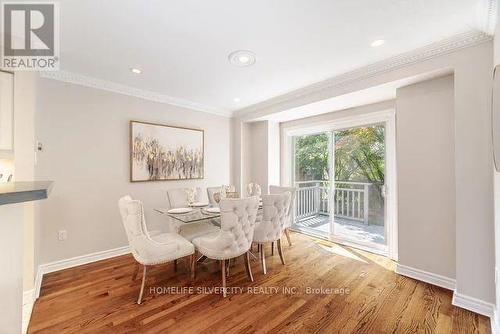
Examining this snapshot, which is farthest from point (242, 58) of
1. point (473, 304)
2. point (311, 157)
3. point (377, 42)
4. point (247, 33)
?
point (473, 304)

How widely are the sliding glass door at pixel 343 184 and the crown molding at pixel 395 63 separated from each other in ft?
3.16

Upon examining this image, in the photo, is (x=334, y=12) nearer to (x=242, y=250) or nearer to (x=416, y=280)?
(x=242, y=250)

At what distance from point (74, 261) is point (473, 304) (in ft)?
14.5

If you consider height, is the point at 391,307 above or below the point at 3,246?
below

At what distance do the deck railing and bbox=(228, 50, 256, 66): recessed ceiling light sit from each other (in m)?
2.55

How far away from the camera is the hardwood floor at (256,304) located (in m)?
1.78

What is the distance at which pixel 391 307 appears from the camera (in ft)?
6.63

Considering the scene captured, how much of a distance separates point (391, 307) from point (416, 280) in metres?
0.75

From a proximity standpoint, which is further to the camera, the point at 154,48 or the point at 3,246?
the point at 154,48

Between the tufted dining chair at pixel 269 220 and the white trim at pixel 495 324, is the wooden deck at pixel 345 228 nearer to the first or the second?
the white trim at pixel 495 324

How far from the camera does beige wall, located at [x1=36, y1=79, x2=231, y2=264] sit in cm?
270

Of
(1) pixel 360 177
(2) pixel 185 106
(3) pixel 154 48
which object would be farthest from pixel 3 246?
(1) pixel 360 177

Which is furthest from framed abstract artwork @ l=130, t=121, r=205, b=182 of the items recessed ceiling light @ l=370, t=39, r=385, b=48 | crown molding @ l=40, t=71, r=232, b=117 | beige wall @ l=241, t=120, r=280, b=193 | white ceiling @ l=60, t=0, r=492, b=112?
recessed ceiling light @ l=370, t=39, r=385, b=48

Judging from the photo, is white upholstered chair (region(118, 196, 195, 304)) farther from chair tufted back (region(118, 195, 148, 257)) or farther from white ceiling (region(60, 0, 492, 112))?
white ceiling (region(60, 0, 492, 112))
